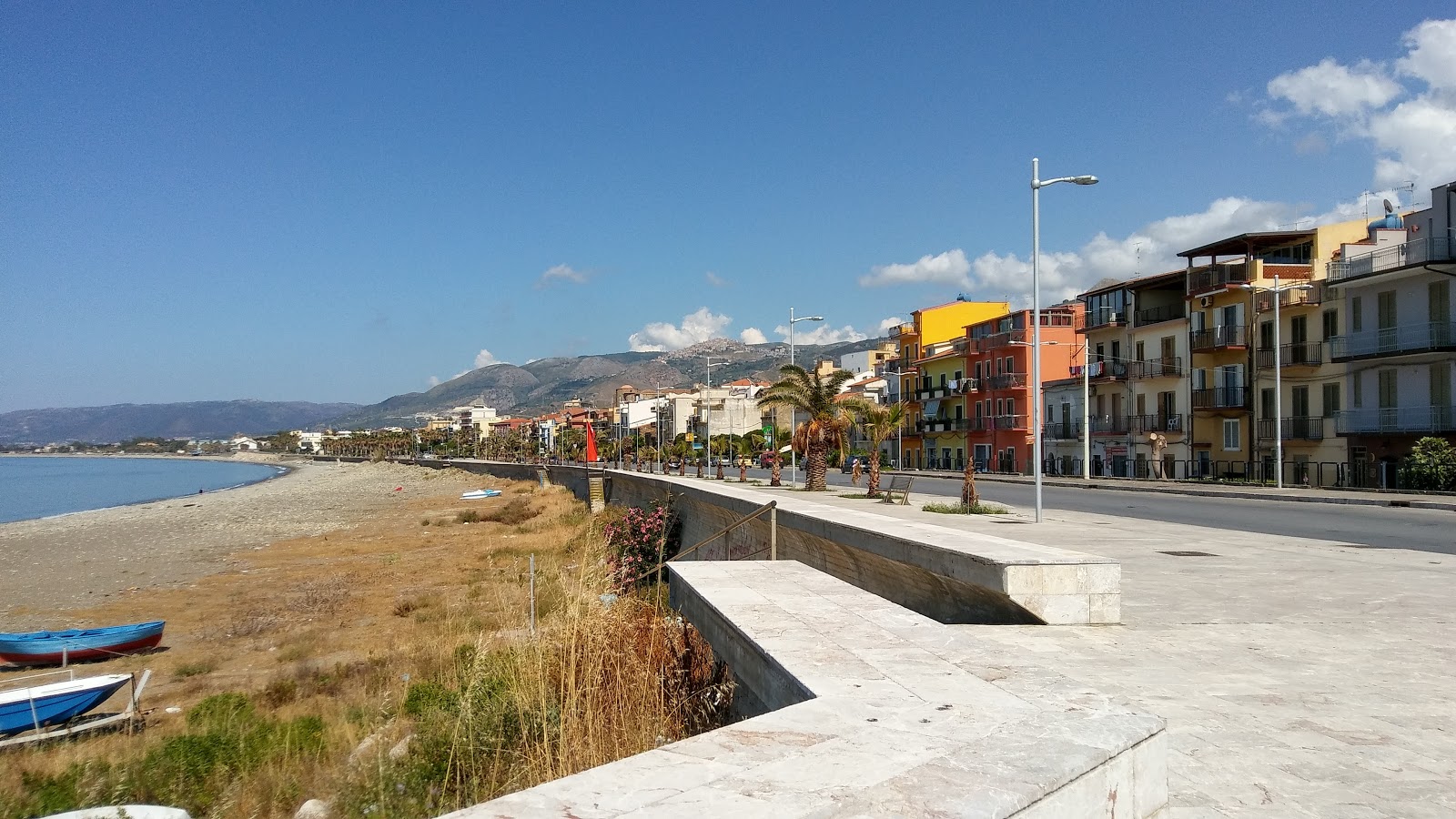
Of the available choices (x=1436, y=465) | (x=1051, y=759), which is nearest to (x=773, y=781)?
(x=1051, y=759)

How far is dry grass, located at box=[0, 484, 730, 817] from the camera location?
5.25 m

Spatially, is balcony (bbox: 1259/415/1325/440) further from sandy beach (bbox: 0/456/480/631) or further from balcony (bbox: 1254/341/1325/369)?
sandy beach (bbox: 0/456/480/631)

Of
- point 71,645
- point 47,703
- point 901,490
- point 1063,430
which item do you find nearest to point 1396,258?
point 1063,430

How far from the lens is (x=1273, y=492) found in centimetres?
3106

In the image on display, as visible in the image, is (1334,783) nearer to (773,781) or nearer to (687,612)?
(773,781)

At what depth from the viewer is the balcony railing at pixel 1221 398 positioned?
135 feet

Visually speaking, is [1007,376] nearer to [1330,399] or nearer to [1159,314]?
[1159,314]

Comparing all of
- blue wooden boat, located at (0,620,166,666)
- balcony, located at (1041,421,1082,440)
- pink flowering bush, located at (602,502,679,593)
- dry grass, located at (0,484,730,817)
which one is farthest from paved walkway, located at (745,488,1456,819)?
balcony, located at (1041,421,1082,440)

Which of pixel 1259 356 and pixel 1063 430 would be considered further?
pixel 1063 430

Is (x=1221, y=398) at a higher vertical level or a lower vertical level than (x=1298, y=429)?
higher

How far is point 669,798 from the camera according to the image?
262cm

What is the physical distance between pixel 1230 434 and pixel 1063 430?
1165cm

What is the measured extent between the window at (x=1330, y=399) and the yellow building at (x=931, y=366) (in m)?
28.0

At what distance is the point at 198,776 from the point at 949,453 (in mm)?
61358
